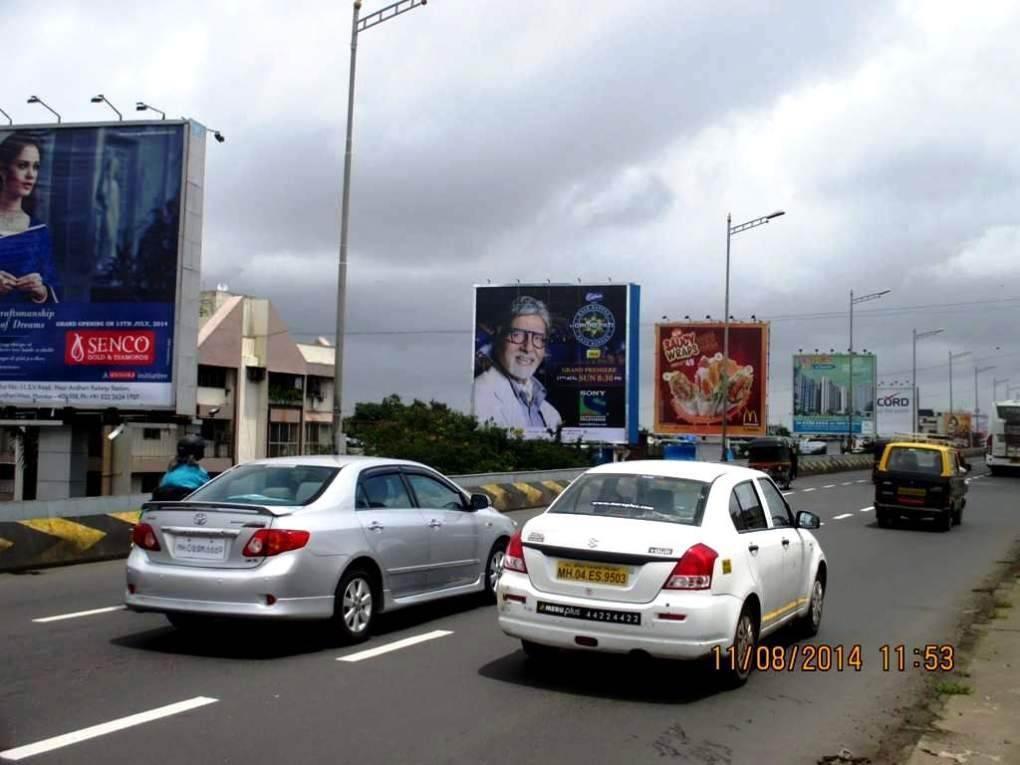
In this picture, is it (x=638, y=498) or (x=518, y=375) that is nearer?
(x=638, y=498)

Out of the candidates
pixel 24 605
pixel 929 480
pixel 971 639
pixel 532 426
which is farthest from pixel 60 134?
pixel 532 426

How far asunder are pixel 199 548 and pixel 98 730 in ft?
7.16

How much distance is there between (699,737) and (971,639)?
14.8 ft

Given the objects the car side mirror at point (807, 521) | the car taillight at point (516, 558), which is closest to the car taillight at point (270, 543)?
the car taillight at point (516, 558)

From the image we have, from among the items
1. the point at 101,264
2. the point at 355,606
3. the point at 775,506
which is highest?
the point at 101,264

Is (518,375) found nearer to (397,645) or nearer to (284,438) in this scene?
(284,438)

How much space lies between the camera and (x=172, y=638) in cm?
880

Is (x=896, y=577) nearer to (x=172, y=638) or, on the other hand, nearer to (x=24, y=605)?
(x=172, y=638)

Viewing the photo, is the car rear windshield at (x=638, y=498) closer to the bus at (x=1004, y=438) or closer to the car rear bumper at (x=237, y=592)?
the car rear bumper at (x=237, y=592)

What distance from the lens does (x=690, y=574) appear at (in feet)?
22.7

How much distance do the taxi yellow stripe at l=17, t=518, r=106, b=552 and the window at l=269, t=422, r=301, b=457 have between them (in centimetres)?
4627

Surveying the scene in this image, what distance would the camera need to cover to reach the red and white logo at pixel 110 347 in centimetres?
2352

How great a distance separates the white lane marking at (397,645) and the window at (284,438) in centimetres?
5230
